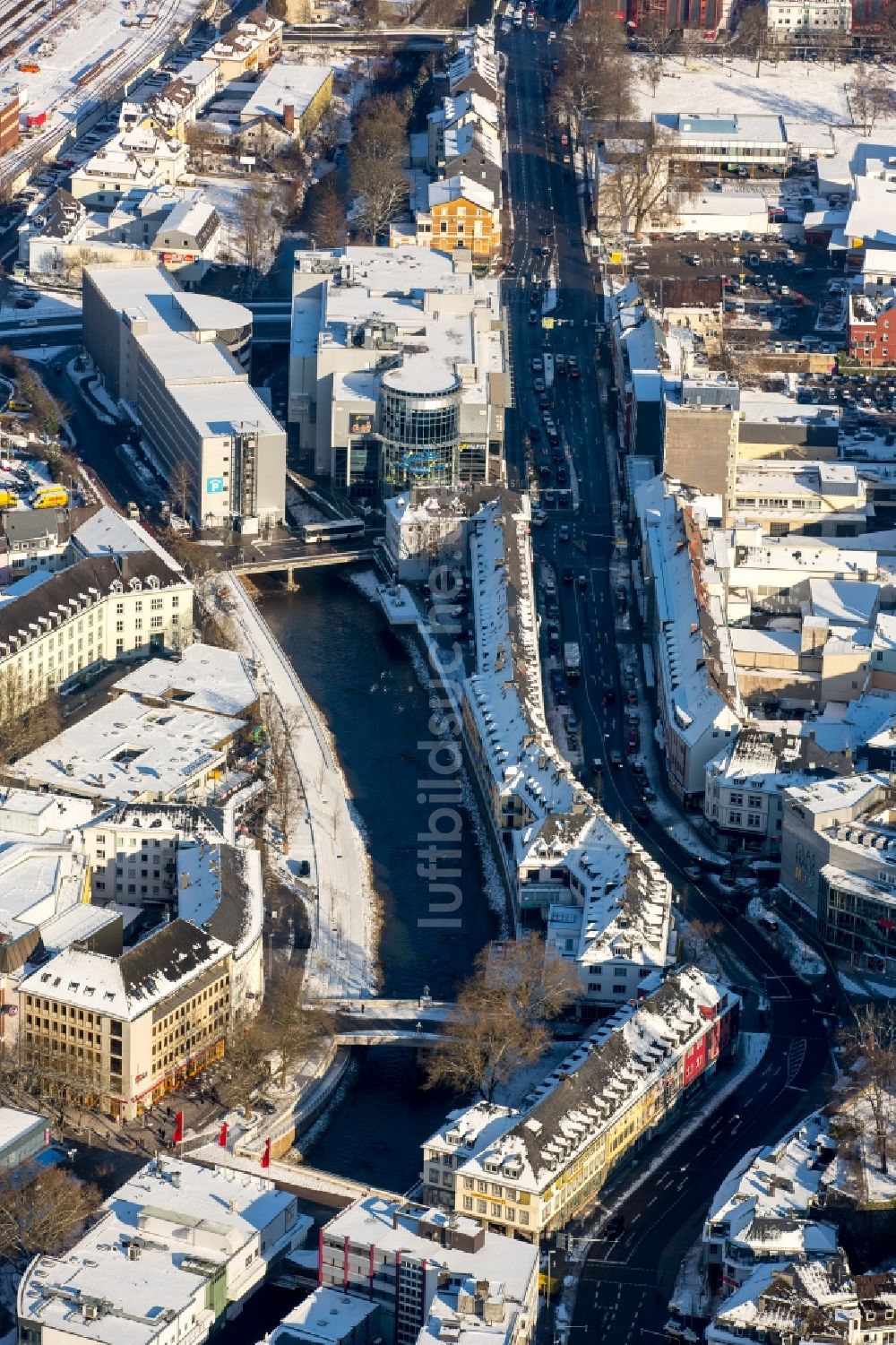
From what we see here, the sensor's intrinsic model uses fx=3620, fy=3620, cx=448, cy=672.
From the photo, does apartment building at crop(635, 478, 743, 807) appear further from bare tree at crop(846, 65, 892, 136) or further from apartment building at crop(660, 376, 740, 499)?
bare tree at crop(846, 65, 892, 136)

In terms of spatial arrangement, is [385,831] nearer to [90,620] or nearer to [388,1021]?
[388,1021]

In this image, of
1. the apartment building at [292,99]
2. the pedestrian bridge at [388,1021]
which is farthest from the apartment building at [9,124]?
the pedestrian bridge at [388,1021]

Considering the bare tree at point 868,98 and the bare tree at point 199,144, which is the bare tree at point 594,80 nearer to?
the bare tree at point 868,98

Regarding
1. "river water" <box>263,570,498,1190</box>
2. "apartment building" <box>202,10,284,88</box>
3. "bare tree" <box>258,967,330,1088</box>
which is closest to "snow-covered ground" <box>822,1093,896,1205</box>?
"river water" <box>263,570,498,1190</box>

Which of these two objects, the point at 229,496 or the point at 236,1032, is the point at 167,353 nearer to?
the point at 229,496

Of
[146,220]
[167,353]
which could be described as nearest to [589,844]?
[167,353]

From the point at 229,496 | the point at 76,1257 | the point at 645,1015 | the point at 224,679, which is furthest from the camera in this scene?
the point at 229,496
